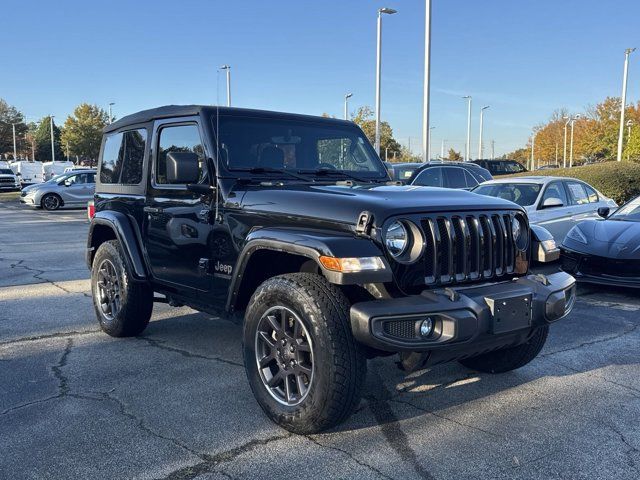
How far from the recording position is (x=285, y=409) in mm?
3311

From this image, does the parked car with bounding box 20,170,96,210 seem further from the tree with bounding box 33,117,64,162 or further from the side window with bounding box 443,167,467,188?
the tree with bounding box 33,117,64,162

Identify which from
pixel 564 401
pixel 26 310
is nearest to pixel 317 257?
pixel 564 401

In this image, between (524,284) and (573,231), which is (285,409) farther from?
(573,231)

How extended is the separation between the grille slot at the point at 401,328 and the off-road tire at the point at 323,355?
0.22 m

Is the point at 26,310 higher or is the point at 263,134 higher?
the point at 263,134

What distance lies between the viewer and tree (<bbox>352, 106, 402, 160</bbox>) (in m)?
39.5

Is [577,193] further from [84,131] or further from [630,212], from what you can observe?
[84,131]

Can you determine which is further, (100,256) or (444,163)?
(444,163)

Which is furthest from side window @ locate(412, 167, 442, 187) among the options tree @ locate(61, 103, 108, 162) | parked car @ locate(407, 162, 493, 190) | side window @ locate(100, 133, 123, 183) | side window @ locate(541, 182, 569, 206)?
tree @ locate(61, 103, 108, 162)

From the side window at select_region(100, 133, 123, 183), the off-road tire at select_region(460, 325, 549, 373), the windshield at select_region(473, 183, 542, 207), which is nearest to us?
the off-road tire at select_region(460, 325, 549, 373)

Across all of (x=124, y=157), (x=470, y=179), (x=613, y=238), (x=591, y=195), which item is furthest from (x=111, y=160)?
(x=470, y=179)

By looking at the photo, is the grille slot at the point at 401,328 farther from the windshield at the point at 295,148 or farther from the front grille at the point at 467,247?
the windshield at the point at 295,148

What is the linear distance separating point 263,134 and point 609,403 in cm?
307

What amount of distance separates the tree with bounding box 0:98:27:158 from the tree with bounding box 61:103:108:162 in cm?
1738
